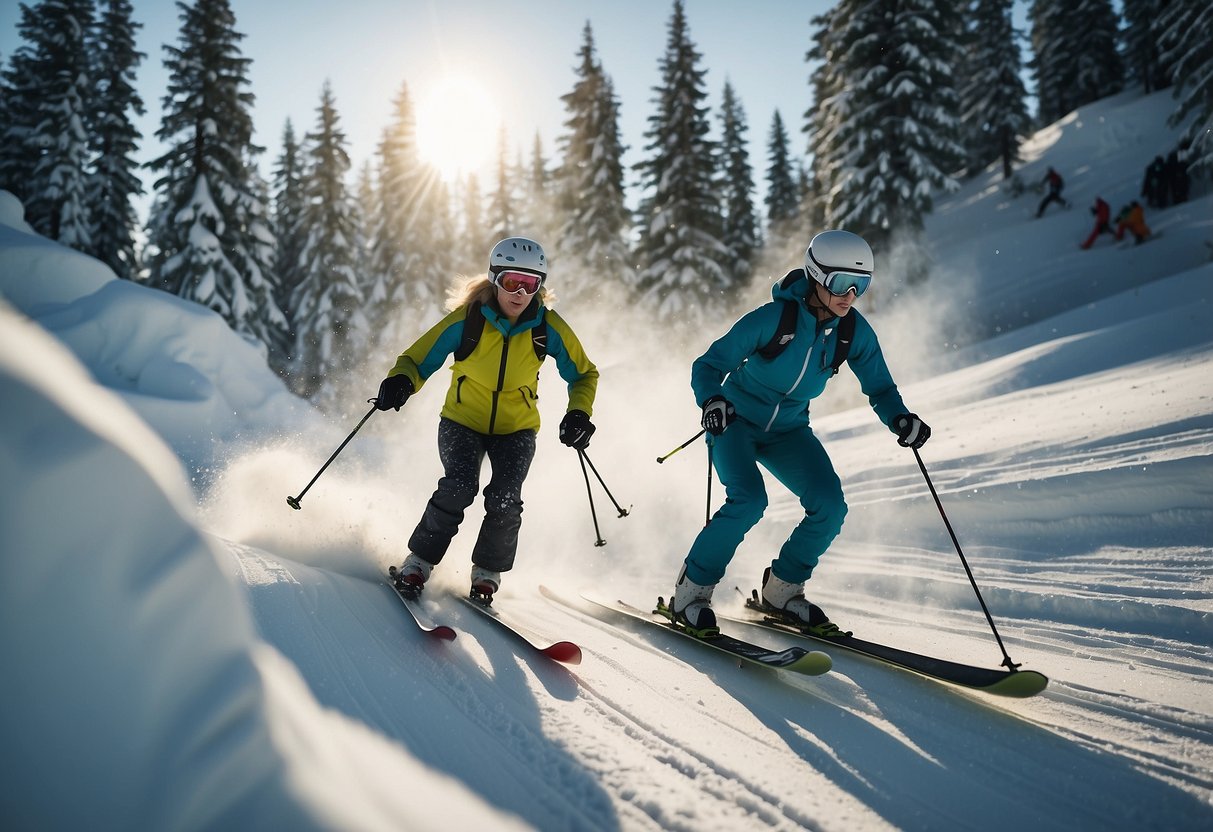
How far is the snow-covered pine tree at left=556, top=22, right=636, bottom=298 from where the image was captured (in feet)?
89.8

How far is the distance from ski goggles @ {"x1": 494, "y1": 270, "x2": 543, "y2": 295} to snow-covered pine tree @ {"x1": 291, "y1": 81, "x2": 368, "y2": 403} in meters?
27.1

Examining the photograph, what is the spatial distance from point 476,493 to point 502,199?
35163mm

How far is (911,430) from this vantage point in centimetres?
409

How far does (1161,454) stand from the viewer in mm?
5332

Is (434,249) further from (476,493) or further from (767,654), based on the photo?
(767,654)

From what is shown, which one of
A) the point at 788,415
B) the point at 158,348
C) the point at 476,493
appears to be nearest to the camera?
the point at 788,415

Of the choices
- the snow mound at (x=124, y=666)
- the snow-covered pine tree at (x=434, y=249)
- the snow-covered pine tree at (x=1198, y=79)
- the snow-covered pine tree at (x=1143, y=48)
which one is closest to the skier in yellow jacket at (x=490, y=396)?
the snow mound at (x=124, y=666)

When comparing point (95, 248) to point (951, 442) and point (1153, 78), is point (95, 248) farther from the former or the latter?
point (1153, 78)

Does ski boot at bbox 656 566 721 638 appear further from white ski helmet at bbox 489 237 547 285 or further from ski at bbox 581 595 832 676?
white ski helmet at bbox 489 237 547 285

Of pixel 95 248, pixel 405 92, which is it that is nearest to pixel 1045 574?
pixel 95 248

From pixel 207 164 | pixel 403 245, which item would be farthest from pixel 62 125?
pixel 403 245

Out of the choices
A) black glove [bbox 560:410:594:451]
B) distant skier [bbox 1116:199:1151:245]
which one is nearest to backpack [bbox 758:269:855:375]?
black glove [bbox 560:410:594:451]

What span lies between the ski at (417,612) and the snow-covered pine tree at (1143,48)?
4648cm

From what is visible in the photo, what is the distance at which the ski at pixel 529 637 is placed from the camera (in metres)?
3.49
